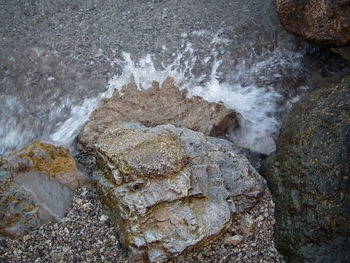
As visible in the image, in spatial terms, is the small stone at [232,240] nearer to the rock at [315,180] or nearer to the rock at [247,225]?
the rock at [247,225]

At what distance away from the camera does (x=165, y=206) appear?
2449mm

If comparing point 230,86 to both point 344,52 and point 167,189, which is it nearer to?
point 344,52

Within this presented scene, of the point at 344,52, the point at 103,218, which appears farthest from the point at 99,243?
the point at 344,52

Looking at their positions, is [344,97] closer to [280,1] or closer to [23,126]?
[280,1]

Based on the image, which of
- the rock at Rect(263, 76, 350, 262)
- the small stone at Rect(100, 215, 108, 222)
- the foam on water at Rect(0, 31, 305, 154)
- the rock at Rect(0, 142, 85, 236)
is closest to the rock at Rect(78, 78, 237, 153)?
the foam on water at Rect(0, 31, 305, 154)

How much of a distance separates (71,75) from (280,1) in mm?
1780

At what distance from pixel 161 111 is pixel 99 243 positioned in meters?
1.17

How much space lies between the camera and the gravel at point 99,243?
254cm

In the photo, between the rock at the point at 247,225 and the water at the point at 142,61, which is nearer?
the rock at the point at 247,225

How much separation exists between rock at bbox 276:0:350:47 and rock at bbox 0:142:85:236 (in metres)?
1.95

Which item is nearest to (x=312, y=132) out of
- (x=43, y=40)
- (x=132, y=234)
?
(x=132, y=234)

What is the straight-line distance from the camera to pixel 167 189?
8.06 ft

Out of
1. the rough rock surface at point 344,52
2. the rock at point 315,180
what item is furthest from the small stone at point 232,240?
the rough rock surface at point 344,52

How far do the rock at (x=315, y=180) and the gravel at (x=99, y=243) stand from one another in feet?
0.37
